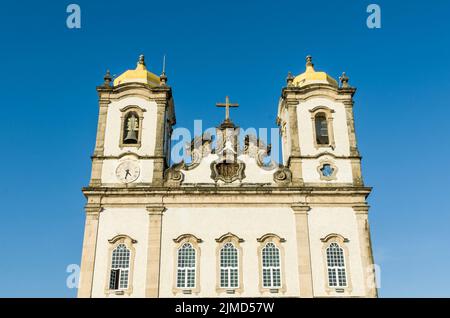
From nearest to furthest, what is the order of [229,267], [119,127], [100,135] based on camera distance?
[229,267], [100,135], [119,127]

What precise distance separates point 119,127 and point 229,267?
31.4 ft

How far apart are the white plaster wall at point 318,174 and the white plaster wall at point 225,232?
2.39m

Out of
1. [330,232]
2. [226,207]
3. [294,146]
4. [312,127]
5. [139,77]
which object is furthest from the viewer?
[139,77]

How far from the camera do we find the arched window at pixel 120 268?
23.7 m

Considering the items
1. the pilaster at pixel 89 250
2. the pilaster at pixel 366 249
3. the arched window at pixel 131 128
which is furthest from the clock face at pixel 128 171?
the pilaster at pixel 366 249

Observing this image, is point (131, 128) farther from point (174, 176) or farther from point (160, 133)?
point (174, 176)

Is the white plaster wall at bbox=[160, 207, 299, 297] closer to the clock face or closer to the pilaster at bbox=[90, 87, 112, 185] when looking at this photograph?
the clock face

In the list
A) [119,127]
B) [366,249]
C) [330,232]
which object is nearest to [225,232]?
[330,232]

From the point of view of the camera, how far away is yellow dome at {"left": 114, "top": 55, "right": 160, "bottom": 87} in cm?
2897

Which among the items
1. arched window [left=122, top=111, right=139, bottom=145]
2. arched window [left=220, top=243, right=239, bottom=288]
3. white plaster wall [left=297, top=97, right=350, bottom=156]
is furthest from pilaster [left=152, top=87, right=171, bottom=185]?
white plaster wall [left=297, top=97, right=350, bottom=156]

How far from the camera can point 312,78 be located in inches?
1152
